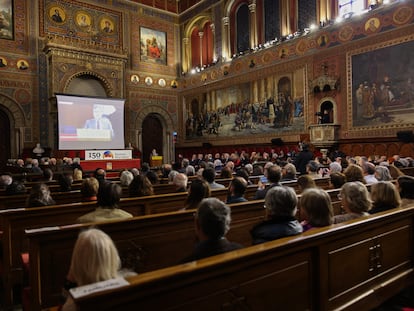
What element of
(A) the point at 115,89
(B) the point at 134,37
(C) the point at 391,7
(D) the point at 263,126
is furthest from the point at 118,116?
(C) the point at 391,7

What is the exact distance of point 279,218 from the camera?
271 centimetres

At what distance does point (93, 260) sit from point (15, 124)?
16986mm

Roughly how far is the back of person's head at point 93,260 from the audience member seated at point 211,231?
60 centimetres

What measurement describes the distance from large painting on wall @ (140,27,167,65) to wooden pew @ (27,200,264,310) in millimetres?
18292

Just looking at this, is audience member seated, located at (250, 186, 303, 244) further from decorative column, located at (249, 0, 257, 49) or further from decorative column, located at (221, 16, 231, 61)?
decorative column, located at (221, 16, 231, 61)

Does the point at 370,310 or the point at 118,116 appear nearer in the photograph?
the point at 370,310

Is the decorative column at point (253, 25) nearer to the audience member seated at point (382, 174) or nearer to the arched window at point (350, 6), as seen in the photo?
the arched window at point (350, 6)

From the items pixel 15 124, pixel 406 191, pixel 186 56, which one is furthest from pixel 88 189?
pixel 186 56

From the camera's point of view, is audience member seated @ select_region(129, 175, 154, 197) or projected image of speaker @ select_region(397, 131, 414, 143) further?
projected image of speaker @ select_region(397, 131, 414, 143)

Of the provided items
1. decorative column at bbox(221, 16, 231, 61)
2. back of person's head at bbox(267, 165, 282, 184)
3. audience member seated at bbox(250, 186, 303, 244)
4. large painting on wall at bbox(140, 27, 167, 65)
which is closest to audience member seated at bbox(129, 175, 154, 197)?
back of person's head at bbox(267, 165, 282, 184)

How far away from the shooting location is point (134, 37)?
65.5 ft

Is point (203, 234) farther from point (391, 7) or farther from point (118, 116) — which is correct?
point (118, 116)

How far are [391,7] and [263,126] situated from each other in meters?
6.98

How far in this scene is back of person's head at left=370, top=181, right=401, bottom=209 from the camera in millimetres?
3434
